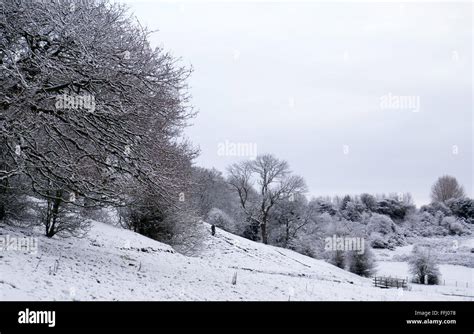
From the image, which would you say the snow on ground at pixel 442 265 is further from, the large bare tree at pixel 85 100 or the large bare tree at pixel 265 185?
the large bare tree at pixel 85 100

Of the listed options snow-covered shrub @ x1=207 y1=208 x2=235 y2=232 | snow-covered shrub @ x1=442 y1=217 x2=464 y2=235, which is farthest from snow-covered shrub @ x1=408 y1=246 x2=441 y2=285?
snow-covered shrub @ x1=442 y1=217 x2=464 y2=235

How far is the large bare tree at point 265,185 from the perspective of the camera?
54956 mm

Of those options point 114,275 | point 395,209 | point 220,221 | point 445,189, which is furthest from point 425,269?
point 445,189

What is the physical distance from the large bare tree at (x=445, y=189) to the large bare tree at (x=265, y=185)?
58.8m

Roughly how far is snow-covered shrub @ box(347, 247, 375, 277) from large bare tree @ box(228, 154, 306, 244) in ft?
36.9

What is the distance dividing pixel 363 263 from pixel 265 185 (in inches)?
658

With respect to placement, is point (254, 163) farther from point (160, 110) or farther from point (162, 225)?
point (160, 110)

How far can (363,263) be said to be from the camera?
45375 millimetres

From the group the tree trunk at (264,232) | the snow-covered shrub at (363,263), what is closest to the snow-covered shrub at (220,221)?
the tree trunk at (264,232)

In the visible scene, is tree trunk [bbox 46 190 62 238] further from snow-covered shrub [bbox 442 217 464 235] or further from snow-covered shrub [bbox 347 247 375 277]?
snow-covered shrub [bbox 442 217 464 235]

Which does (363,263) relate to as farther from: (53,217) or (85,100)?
(85,100)

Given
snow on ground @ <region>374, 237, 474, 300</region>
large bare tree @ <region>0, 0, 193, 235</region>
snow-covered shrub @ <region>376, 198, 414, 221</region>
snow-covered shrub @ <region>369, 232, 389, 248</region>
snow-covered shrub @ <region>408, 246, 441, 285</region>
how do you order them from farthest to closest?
snow-covered shrub @ <region>376, 198, 414, 221</region>, snow-covered shrub @ <region>369, 232, 389, 248</region>, snow-covered shrub @ <region>408, 246, 441, 285</region>, snow on ground @ <region>374, 237, 474, 300</region>, large bare tree @ <region>0, 0, 193, 235</region>

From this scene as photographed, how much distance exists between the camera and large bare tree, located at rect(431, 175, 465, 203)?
334ft
